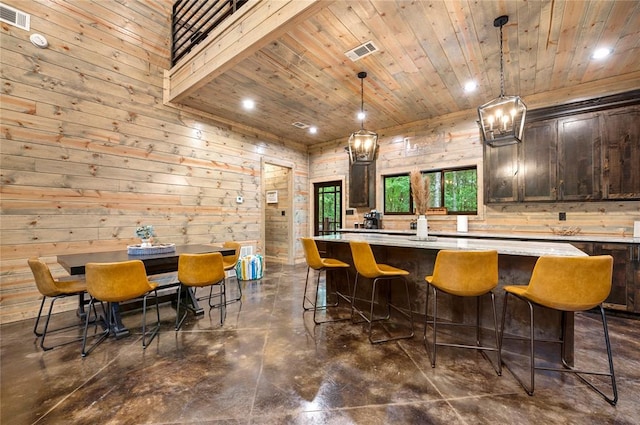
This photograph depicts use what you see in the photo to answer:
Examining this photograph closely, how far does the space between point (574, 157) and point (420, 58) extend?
2.63m

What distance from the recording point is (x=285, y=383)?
1.98 m

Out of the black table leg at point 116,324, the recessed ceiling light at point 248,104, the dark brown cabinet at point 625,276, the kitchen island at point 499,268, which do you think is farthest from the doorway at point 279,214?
the dark brown cabinet at point 625,276

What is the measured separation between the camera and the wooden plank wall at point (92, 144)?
3080 millimetres

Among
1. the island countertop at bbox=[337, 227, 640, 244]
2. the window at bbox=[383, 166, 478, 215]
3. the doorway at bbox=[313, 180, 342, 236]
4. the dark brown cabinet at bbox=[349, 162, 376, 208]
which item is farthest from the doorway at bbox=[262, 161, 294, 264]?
the window at bbox=[383, 166, 478, 215]

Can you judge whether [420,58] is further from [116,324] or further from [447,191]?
[116,324]

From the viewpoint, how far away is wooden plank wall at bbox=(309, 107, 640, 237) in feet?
12.3

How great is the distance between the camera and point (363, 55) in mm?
3170

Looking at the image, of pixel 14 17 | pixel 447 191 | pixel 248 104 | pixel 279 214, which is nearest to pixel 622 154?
pixel 447 191

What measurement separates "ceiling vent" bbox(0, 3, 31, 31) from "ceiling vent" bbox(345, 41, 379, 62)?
366 cm

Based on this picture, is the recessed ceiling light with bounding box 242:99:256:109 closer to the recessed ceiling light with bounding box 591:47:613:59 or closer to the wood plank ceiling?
the wood plank ceiling

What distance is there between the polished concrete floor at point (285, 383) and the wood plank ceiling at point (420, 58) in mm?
3008

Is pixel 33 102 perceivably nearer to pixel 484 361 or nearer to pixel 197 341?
pixel 197 341

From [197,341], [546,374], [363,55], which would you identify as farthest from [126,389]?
[363,55]

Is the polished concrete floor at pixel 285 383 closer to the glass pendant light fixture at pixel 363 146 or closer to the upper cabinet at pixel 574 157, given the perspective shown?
the upper cabinet at pixel 574 157
